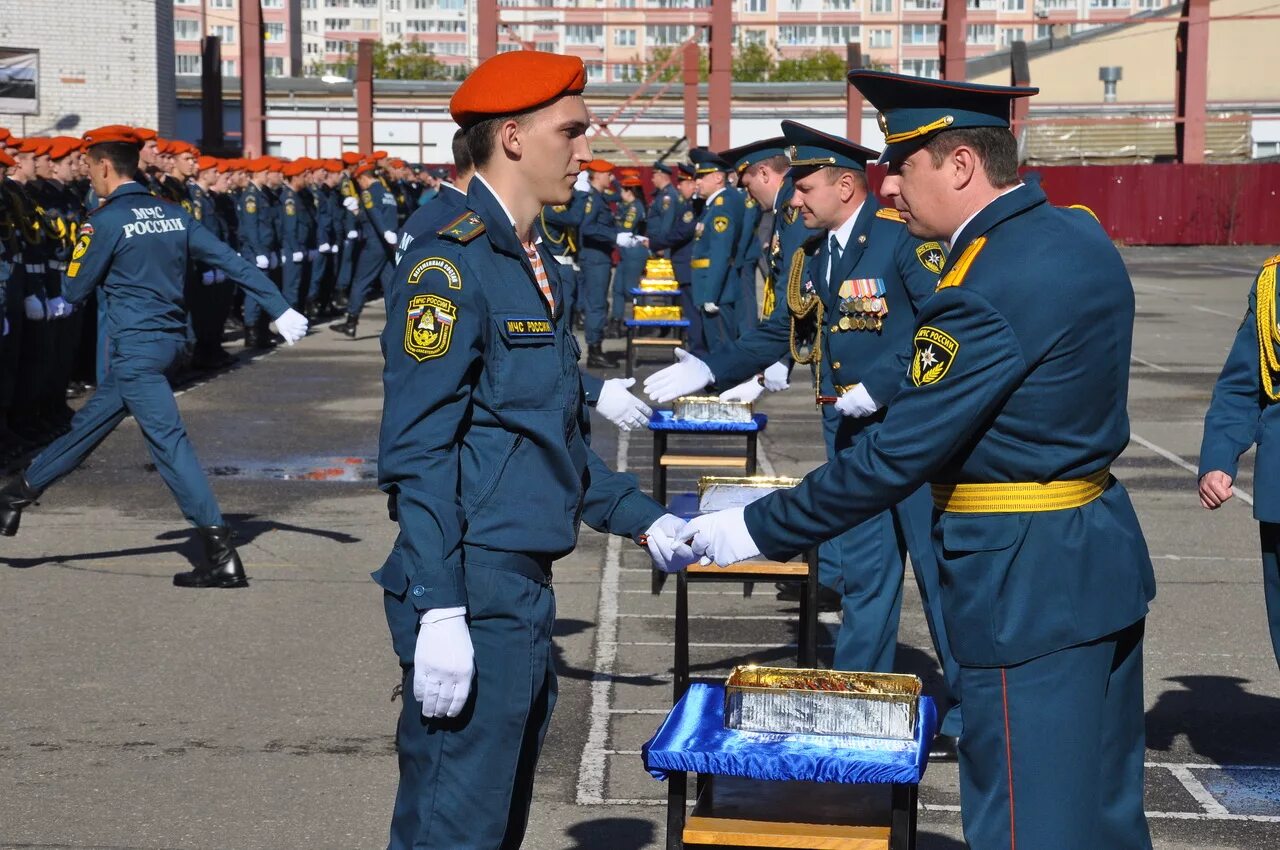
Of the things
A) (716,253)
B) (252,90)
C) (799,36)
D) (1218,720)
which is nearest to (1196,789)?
(1218,720)

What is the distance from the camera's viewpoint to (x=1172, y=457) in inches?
537

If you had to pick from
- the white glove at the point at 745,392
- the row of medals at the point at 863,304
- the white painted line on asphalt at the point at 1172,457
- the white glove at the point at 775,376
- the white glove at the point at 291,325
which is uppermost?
the row of medals at the point at 863,304

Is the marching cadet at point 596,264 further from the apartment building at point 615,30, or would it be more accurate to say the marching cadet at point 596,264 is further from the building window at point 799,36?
the building window at point 799,36

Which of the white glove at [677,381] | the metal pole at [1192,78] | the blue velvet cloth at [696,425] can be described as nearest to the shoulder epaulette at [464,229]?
the white glove at [677,381]

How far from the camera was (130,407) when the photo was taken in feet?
30.0

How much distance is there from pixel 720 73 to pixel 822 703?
33.5 meters

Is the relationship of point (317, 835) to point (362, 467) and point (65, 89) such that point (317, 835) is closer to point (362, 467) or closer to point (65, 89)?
point (362, 467)

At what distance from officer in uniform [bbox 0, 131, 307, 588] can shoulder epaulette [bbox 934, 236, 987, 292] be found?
5683mm

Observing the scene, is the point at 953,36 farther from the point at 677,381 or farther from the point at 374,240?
the point at 677,381

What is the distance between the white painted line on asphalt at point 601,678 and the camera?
241 inches

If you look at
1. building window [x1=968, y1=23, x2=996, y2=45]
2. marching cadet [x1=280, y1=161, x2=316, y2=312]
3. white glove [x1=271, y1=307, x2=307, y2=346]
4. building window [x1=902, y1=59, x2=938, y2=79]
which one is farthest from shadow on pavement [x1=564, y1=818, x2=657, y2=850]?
building window [x1=968, y1=23, x2=996, y2=45]

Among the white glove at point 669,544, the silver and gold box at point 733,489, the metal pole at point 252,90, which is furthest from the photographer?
the metal pole at point 252,90

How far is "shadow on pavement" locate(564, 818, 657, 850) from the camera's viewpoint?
554 centimetres

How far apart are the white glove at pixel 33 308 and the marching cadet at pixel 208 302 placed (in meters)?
4.62
